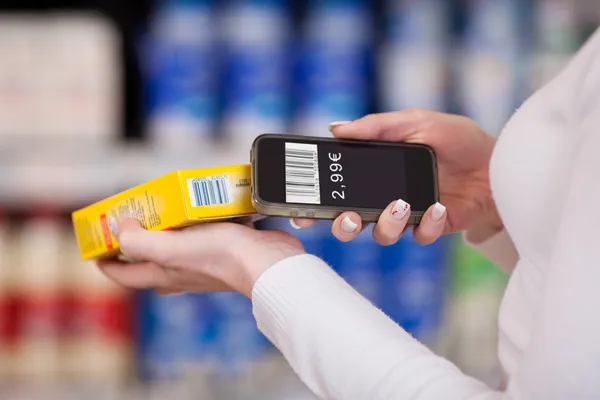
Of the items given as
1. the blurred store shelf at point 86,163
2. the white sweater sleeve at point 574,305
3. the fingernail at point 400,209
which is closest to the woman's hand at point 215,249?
the fingernail at point 400,209

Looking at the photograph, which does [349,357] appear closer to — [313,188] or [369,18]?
[313,188]

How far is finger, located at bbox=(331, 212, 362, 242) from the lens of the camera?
862 millimetres

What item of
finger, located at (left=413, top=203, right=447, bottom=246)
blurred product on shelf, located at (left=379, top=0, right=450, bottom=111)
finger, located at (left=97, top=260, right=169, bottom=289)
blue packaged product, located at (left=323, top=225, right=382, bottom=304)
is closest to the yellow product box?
finger, located at (left=97, top=260, right=169, bottom=289)

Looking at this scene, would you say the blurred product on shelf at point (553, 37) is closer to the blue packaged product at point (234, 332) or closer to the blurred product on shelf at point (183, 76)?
the blurred product on shelf at point (183, 76)

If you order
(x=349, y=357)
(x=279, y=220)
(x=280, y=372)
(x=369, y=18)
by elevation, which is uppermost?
(x=369, y=18)

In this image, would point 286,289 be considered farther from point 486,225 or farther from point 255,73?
point 255,73

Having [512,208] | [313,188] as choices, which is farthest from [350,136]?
[512,208]

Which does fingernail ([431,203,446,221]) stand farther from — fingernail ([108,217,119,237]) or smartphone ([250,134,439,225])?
fingernail ([108,217,119,237])

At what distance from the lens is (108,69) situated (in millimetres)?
1869

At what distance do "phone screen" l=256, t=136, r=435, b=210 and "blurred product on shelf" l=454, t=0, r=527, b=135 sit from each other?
3.49ft

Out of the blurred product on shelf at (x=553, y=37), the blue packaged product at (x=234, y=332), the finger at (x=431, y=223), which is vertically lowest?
the blue packaged product at (x=234, y=332)

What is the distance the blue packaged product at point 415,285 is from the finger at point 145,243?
3.67 ft

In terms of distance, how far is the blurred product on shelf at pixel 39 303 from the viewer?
185 cm

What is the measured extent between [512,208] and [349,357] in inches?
9.4
